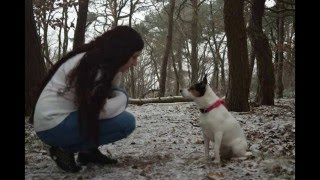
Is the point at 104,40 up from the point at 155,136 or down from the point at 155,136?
up

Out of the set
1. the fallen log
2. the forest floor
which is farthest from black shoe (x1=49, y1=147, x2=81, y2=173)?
the fallen log

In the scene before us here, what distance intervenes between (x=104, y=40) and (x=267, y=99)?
30.8ft

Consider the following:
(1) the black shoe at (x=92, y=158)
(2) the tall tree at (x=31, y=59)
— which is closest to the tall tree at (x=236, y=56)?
(2) the tall tree at (x=31, y=59)

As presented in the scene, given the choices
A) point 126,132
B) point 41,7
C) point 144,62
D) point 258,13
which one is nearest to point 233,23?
point 258,13

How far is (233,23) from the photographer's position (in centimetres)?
988

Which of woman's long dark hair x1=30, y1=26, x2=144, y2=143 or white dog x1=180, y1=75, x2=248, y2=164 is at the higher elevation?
woman's long dark hair x1=30, y1=26, x2=144, y2=143

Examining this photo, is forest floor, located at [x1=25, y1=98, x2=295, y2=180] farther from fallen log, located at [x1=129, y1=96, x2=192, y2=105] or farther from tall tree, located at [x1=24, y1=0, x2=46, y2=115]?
fallen log, located at [x1=129, y1=96, x2=192, y2=105]

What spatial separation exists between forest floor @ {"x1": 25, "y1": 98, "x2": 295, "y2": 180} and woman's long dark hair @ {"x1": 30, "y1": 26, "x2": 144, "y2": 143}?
25.9 inches

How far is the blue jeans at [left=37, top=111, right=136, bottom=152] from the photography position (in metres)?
3.97

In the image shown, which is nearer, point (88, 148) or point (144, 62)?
point (88, 148)

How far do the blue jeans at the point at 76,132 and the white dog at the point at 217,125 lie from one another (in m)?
0.97

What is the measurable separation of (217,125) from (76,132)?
1.74 metres
